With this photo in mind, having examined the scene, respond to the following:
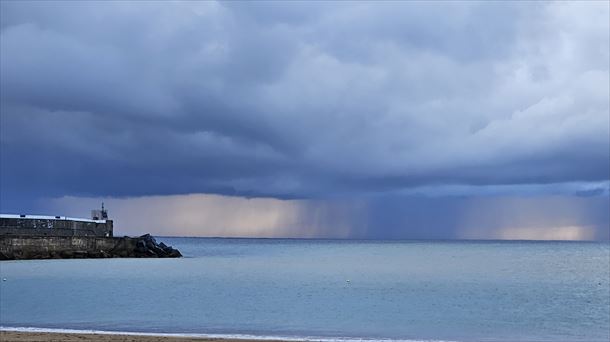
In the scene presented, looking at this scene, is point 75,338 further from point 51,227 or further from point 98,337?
point 51,227

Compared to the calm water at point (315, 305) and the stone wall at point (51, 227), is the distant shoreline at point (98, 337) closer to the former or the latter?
the calm water at point (315, 305)

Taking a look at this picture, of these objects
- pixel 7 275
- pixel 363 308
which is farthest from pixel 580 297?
pixel 7 275

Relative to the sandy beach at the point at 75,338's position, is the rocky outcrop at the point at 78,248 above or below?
above

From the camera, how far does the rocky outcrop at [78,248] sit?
10181 cm

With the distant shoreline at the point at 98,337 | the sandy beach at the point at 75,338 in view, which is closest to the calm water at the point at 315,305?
the distant shoreline at the point at 98,337

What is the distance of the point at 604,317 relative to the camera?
43.3 m

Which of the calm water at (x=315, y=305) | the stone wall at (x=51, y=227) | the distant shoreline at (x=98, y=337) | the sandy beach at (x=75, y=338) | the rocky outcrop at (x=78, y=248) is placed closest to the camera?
the sandy beach at (x=75, y=338)

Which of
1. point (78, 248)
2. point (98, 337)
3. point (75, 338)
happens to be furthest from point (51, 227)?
point (75, 338)

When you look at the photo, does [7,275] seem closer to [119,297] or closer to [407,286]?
[119,297]

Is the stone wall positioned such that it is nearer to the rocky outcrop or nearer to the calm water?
the rocky outcrop

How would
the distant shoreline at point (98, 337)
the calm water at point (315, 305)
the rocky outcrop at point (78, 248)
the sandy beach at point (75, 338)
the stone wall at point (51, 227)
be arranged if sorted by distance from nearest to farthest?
1. the sandy beach at point (75, 338)
2. the distant shoreline at point (98, 337)
3. the calm water at point (315, 305)
4. the rocky outcrop at point (78, 248)
5. the stone wall at point (51, 227)

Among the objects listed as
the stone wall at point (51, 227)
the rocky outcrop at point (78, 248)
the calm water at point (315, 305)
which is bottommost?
the calm water at point (315, 305)

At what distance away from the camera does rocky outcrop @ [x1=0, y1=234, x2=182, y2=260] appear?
10181 centimetres

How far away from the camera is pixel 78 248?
110m
